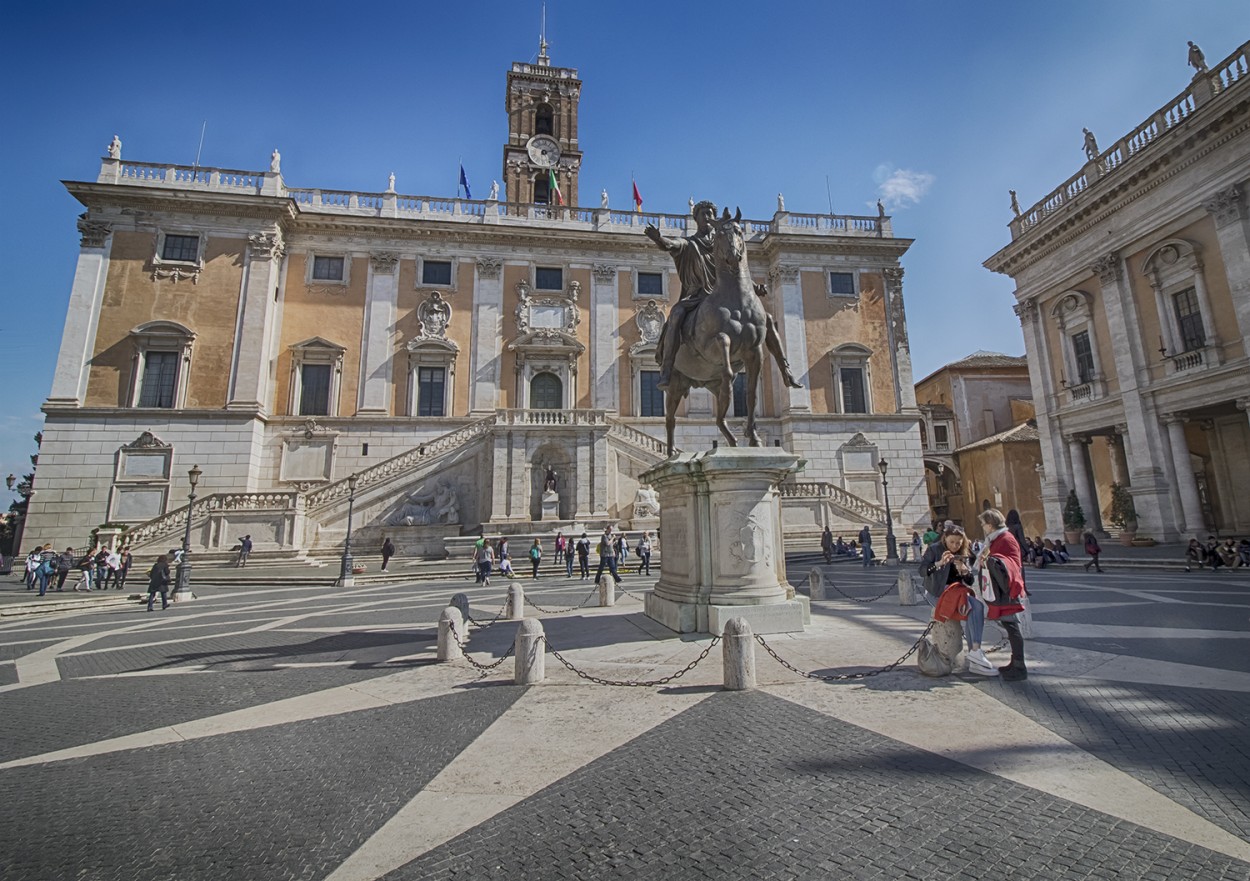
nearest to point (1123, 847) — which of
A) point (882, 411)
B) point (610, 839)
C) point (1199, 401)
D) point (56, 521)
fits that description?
point (610, 839)

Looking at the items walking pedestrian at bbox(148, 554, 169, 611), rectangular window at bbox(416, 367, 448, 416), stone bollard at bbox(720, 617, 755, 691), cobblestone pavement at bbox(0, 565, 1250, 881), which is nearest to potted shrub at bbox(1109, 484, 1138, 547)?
cobblestone pavement at bbox(0, 565, 1250, 881)

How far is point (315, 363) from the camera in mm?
26531

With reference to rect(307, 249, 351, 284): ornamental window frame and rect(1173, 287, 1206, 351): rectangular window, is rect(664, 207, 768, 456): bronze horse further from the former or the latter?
Result: rect(307, 249, 351, 284): ornamental window frame

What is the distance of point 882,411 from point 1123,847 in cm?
3027

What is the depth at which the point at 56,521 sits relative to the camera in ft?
74.8

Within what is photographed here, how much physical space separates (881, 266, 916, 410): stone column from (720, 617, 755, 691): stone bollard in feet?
95.9

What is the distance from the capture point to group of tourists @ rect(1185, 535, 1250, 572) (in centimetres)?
1406

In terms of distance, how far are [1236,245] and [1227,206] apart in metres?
1.31

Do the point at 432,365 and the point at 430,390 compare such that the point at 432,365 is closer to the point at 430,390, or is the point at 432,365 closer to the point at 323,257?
the point at 430,390

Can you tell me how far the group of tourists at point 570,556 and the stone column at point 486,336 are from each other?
29.4ft

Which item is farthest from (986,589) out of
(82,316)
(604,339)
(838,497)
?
(82,316)

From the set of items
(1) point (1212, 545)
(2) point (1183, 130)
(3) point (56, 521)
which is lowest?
(1) point (1212, 545)

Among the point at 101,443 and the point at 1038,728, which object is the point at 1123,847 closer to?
the point at 1038,728

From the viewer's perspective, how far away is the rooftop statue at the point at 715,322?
7203 mm
